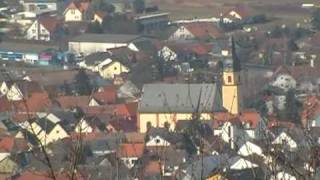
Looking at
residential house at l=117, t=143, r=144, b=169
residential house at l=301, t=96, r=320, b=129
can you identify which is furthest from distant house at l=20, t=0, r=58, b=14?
residential house at l=117, t=143, r=144, b=169

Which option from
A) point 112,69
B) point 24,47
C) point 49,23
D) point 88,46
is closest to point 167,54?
point 112,69

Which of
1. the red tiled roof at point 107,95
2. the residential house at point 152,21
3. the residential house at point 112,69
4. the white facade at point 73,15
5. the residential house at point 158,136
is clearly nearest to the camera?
the residential house at point 158,136

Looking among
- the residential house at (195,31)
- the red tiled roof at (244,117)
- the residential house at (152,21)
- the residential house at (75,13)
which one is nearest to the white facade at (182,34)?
the residential house at (195,31)

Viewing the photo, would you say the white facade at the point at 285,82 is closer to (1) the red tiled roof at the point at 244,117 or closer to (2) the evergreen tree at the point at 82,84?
(2) the evergreen tree at the point at 82,84

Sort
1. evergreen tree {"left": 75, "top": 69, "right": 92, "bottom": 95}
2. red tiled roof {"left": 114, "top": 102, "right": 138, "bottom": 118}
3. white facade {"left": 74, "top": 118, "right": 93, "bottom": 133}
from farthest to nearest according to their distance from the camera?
1. evergreen tree {"left": 75, "top": 69, "right": 92, "bottom": 95}
2. red tiled roof {"left": 114, "top": 102, "right": 138, "bottom": 118}
3. white facade {"left": 74, "top": 118, "right": 93, "bottom": 133}

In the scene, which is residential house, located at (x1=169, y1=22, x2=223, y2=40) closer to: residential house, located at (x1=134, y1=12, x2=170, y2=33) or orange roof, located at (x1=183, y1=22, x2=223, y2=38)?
orange roof, located at (x1=183, y1=22, x2=223, y2=38)

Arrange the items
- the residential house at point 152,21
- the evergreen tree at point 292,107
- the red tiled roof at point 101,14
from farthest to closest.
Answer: the red tiled roof at point 101,14 → the residential house at point 152,21 → the evergreen tree at point 292,107

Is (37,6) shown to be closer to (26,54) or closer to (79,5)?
(79,5)
